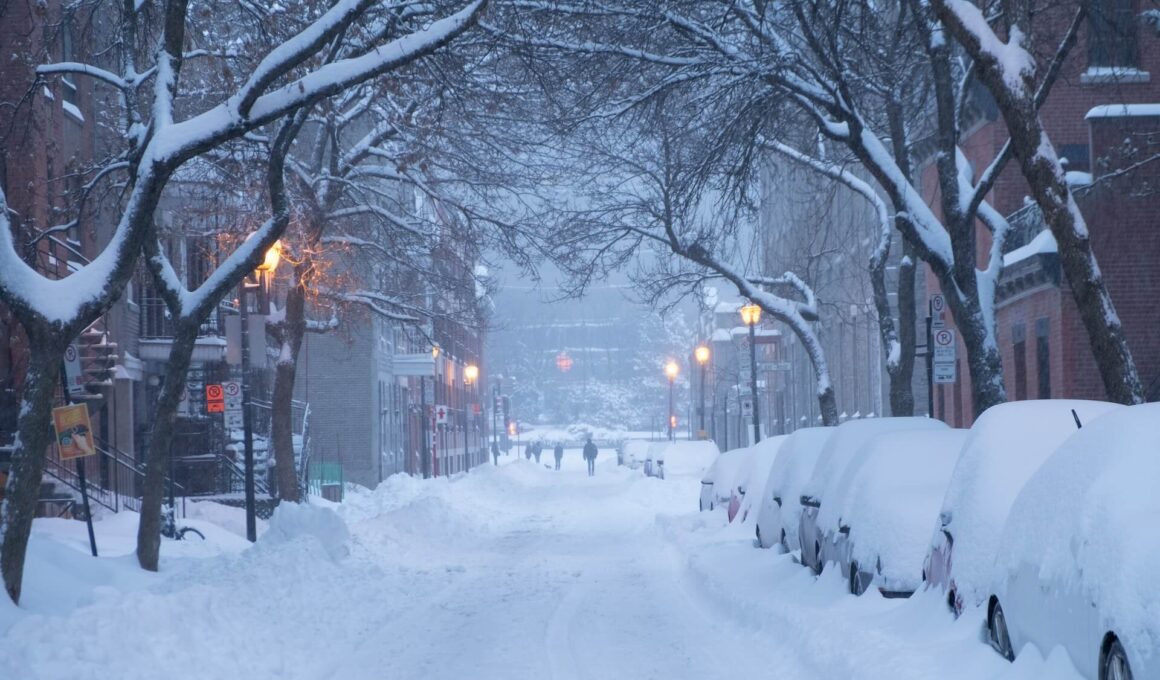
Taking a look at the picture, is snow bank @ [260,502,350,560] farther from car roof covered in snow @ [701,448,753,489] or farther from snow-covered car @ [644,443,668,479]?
snow-covered car @ [644,443,668,479]

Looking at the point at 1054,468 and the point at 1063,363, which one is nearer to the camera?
the point at 1054,468

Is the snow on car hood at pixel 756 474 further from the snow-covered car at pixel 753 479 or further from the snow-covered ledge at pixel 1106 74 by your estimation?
the snow-covered ledge at pixel 1106 74

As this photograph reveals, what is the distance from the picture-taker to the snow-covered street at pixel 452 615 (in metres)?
10.8

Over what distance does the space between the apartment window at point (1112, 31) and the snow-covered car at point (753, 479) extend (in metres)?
8.07

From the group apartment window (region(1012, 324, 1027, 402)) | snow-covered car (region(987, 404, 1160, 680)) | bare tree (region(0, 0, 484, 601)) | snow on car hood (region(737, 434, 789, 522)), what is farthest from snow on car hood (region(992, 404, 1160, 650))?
apartment window (region(1012, 324, 1027, 402))

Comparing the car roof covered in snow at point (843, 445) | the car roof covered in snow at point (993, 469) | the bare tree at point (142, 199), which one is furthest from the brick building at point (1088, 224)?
the bare tree at point (142, 199)

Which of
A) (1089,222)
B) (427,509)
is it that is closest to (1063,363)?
(1089,222)

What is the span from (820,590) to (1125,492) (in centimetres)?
750

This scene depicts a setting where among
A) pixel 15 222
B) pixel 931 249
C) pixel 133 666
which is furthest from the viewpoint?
pixel 15 222

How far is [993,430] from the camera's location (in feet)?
36.7

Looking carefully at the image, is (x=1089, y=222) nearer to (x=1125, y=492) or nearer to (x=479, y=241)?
(x=479, y=241)

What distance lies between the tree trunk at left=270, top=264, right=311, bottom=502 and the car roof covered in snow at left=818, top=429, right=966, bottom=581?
1549 cm

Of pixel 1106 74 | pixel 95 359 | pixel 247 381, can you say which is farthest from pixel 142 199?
pixel 1106 74

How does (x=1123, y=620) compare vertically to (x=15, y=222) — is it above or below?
below
